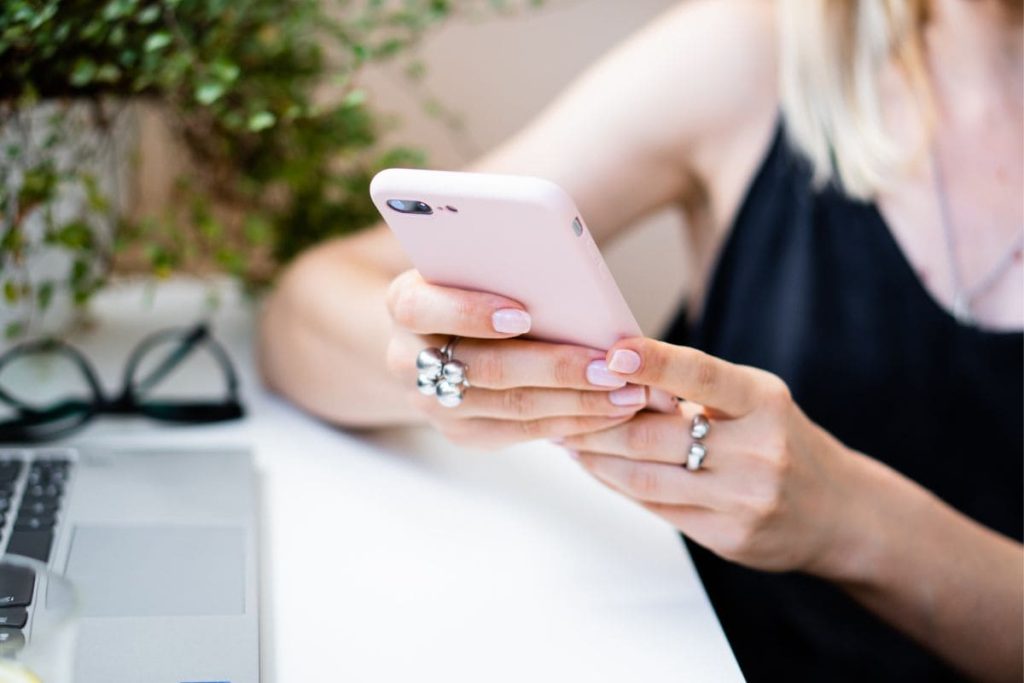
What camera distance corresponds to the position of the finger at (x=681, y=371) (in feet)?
1.57

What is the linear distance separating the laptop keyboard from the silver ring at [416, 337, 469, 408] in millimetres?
215

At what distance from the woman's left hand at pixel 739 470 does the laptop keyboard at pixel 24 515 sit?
0.94 feet

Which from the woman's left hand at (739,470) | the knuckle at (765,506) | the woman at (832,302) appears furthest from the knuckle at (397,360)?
the knuckle at (765,506)

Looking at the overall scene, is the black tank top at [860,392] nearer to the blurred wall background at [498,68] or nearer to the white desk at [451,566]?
the white desk at [451,566]

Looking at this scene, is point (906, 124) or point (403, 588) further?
point (906, 124)

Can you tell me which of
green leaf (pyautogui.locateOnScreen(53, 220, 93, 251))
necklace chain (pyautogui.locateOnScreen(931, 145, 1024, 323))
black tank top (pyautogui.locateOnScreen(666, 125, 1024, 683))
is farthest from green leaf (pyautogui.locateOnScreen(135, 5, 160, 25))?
necklace chain (pyautogui.locateOnScreen(931, 145, 1024, 323))

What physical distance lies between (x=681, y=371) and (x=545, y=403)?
0.08 metres

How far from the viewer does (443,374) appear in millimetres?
523

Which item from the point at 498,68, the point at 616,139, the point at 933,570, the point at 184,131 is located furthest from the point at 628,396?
the point at 498,68

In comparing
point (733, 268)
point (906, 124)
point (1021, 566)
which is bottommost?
point (1021, 566)

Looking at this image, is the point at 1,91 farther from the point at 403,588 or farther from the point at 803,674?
the point at 803,674

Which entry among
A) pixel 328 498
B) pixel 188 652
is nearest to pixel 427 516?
pixel 328 498

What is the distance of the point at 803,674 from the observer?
72cm

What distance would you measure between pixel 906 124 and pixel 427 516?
1.60ft
